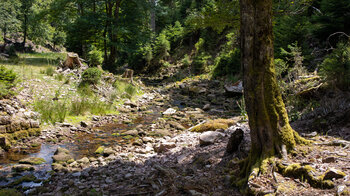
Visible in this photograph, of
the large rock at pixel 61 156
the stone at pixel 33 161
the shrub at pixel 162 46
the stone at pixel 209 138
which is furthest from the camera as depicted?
the shrub at pixel 162 46

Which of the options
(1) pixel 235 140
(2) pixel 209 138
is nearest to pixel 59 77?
(2) pixel 209 138

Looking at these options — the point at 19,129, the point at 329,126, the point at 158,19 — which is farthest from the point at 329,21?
the point at 158,19

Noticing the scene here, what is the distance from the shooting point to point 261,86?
8.99ft

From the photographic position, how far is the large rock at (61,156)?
4.49m

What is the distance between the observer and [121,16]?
1591 cm

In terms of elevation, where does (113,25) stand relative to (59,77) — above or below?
above

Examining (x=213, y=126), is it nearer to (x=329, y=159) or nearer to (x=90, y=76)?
(x=329, y=159)

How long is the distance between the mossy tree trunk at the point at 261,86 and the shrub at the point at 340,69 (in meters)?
2.79

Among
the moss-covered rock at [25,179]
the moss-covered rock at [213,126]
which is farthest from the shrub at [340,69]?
the moss-covered rock at [25,179]

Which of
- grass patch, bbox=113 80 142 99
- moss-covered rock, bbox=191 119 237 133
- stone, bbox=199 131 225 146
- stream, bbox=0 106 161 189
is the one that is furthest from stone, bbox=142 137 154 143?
grass patch, bbox=113 80 142 99

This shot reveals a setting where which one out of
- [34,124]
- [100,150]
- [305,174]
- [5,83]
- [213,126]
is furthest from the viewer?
[5,83]

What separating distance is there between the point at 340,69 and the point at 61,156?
20.2ft

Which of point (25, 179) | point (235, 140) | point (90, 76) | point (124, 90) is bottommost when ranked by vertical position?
point (25, 179)

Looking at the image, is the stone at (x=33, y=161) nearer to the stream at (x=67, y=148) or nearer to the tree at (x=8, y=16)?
the stream at (x=67, y=148)
